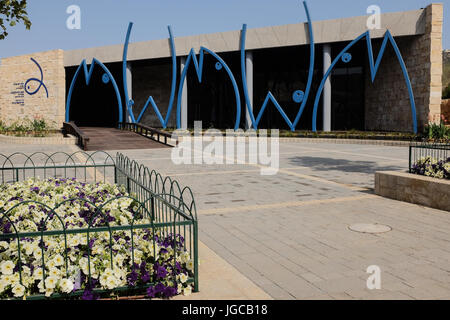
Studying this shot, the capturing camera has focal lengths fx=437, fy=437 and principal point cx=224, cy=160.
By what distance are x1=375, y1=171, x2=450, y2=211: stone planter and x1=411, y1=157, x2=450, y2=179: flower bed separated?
21 cm

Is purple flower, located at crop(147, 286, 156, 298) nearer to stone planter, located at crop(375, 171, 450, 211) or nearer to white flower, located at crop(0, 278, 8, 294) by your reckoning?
white flower, located at crop(0, 278, 8, 294)

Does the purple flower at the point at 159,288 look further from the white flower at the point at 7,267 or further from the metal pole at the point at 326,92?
the metal pole at the point at 326,92

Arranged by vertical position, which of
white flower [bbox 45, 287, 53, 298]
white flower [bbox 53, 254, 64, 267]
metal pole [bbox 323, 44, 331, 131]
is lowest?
white flower [bbox 45, 287, 53, 298]

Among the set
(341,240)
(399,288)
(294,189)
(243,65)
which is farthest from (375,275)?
(243,65)

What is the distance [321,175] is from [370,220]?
5.51m

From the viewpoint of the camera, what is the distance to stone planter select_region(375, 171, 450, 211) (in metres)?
8.30

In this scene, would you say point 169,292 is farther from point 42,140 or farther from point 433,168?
point 42,140

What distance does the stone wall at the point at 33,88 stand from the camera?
121ft

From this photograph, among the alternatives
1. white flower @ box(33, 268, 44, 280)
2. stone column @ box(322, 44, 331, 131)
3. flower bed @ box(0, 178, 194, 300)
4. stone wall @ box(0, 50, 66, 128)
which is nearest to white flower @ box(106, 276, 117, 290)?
flower bed @ box(0, 178, 194, 300)

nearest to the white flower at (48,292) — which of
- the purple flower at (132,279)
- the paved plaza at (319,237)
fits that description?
the purple flower at (132,279)

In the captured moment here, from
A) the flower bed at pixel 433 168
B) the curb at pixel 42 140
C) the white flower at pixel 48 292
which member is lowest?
the white flower at pixel 48 292

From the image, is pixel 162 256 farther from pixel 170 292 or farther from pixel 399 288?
pixel 399 288

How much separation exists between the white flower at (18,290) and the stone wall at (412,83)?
24920 millimetres

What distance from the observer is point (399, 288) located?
460 centimetres
